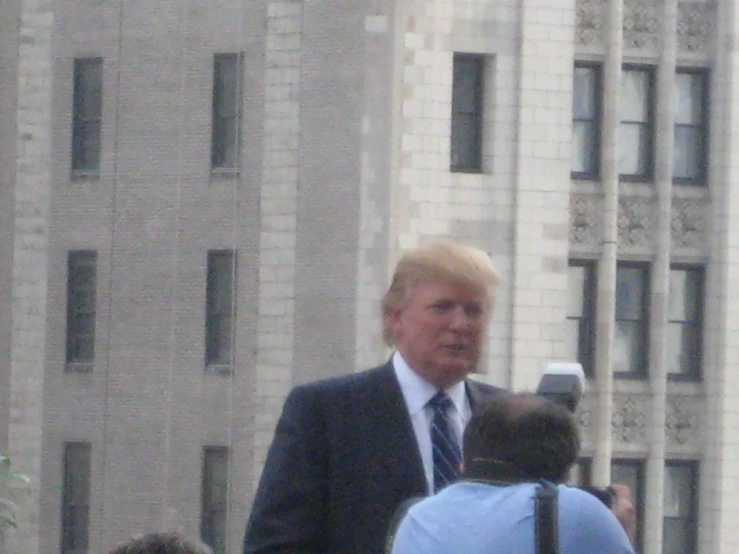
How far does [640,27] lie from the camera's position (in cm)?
3994

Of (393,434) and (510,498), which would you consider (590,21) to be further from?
(510,498)

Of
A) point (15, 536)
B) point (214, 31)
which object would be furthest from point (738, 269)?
point (15, 536)

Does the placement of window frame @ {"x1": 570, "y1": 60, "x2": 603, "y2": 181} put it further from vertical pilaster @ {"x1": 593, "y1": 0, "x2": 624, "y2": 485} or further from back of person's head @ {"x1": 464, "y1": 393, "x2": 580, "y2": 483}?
back of person's head @ {"x1": 464, "y1": 393, "x2": 580, "y2": 483}

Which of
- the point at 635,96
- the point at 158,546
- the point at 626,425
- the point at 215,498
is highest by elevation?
the point at 635,96

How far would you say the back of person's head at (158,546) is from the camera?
296 inches

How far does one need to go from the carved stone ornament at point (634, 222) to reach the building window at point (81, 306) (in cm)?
908

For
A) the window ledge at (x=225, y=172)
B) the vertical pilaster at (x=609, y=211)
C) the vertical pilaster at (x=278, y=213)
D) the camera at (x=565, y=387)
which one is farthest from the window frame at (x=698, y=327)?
the camera at (x=565, y=387)

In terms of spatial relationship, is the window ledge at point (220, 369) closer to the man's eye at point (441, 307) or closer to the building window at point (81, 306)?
the building window at point (81, 306)

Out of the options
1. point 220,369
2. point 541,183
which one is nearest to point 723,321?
point 541,183

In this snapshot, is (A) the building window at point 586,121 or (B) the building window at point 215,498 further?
(B) the building window at point 215,498

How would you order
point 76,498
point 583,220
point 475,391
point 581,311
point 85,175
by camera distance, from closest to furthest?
point 475,391
point 583,220
point 581,311
point 85,175
point 76,498

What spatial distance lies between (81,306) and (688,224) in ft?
34.5

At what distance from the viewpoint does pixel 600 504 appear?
524 cm

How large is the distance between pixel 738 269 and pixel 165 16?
1033 cm
